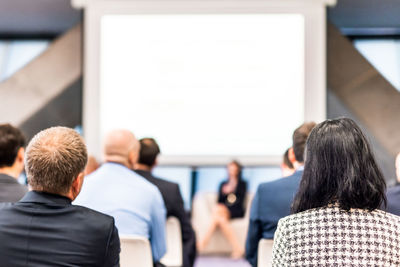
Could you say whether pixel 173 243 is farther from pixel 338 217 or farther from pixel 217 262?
pixel 217 262

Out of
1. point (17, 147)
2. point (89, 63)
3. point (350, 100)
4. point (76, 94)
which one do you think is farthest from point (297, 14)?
point (17, 147)

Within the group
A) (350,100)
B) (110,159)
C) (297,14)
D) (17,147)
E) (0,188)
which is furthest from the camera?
(350,100)

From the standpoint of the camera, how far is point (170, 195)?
3352mm

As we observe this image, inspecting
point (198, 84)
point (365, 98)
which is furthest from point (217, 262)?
point (365, 98)

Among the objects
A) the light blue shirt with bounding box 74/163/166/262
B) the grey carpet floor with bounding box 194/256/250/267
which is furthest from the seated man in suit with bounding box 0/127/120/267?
the grey carpet floor with bounding box 194/256/250/267

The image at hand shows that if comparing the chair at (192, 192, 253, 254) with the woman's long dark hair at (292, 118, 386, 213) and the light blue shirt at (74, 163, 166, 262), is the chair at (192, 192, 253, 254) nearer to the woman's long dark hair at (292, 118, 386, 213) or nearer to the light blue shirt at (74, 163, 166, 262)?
the light blue shirt at (74, 163, 166, 262)

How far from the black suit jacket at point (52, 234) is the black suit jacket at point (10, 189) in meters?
0.64

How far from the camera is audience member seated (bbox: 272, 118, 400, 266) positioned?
1.57 metres

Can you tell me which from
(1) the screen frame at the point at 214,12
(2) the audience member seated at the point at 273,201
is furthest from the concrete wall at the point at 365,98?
(2) the audience member seated at the point at 273,201

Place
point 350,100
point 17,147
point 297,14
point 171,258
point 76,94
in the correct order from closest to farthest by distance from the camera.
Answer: point 17,147 → point 171,258 → point 297,14 → point 350,100 → point 76,94

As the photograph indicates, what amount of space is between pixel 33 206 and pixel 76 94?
4.08 m

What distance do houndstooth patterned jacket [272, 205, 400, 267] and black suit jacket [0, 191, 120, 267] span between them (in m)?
0.56

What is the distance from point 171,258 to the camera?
11.3 feet

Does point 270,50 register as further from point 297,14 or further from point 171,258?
point 171,258
